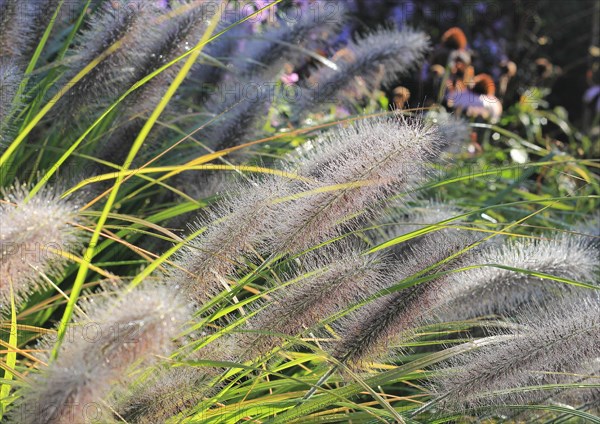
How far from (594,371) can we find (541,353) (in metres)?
0.40

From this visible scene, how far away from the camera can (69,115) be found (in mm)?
2770

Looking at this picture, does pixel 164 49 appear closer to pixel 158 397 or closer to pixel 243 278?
pixel 243 278

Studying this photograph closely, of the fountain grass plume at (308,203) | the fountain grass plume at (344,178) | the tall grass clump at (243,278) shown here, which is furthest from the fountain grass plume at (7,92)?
the fountain grass plume at (344,178)

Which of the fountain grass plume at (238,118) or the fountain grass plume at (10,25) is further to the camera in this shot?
the fountain grass plume at (238,118)

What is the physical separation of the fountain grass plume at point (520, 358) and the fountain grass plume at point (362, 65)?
4.81 feet

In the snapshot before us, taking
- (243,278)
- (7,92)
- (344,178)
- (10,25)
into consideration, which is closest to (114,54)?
(10,25)

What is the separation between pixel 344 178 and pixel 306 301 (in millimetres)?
278

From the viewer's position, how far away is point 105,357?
1.30m

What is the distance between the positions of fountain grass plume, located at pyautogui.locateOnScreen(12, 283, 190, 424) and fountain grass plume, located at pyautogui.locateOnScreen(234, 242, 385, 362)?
0.47 metres

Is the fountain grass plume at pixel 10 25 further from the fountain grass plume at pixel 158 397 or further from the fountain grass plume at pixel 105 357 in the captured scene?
the fountain grass plume at pixel 105 357

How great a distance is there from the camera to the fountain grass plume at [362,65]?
3250 millimetres

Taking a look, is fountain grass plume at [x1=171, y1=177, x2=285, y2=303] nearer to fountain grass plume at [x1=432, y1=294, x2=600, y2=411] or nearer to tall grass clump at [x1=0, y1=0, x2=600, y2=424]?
tall grass clump at [x1=0, y1=0, x2=600, y2=424]

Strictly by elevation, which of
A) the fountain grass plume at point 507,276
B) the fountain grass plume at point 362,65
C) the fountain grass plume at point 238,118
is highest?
the fountain grass plume at point 238,118

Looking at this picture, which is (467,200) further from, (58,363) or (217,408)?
(58,363)
